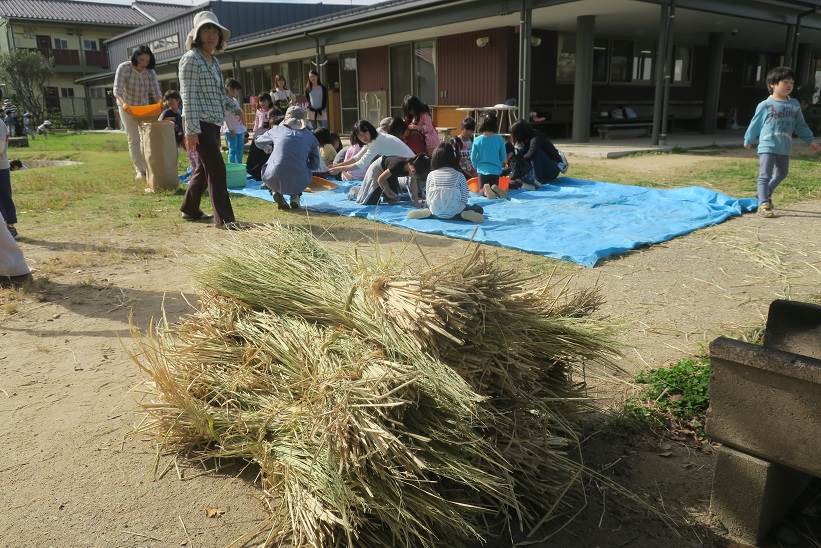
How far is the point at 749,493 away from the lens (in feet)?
6.26

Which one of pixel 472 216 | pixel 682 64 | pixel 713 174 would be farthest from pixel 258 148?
pixel 682 64

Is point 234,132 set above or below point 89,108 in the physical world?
below

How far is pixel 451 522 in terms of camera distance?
179 cm

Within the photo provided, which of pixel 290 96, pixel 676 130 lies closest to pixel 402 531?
pixel 290 96

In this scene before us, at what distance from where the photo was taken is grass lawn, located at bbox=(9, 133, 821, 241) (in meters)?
6.96

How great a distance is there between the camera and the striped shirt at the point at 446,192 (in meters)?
6.62

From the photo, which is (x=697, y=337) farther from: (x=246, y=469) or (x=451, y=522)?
(x=246, y=469)

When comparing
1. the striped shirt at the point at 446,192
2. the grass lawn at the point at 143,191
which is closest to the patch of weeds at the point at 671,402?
the striped shirt at the point at 446,192

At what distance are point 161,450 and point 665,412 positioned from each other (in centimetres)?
210

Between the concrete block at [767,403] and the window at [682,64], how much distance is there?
19.1 meters

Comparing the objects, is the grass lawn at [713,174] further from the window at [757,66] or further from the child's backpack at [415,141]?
the window at [757,66]

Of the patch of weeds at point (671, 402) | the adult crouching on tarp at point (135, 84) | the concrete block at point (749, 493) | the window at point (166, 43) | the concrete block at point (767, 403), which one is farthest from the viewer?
the window at point (166, 43)

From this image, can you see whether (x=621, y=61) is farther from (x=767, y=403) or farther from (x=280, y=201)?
(x=767, y=403)

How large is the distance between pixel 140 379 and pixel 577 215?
5231 millimetres
